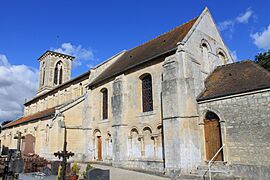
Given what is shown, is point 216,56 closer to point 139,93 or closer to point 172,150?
point 139,93

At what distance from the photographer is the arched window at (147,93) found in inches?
718

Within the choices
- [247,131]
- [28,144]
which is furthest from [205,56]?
[28,144]

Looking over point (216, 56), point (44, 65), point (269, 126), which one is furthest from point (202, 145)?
point (44, 65)

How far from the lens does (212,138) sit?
14828mm

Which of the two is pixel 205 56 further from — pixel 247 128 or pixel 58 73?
pixel 58 73

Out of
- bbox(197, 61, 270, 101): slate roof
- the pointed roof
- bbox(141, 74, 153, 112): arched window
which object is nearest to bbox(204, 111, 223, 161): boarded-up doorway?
bbox(197, 61, 270, 101): slate roof

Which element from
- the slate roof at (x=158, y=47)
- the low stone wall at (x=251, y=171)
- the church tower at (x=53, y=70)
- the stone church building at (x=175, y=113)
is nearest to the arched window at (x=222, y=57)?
the stone church building at (x=175, y=113)

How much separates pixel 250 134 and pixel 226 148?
1637 mm

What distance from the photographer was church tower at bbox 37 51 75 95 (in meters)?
39.3

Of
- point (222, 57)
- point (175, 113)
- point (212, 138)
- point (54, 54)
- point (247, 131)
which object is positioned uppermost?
point (54, 54)

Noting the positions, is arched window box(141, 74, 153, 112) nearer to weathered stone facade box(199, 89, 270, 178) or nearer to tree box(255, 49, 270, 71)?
weathered stone facade box(199, 89, 270, 178)

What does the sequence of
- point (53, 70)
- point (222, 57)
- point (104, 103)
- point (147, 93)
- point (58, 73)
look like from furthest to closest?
1. point (58, 73)
2. point (53, 70)
3. point (104, 103)
4. point (222, 57)
5. point (147, 93)

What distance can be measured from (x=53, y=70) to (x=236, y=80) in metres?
31.5

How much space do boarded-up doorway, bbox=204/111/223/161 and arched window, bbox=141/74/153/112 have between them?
445cm
